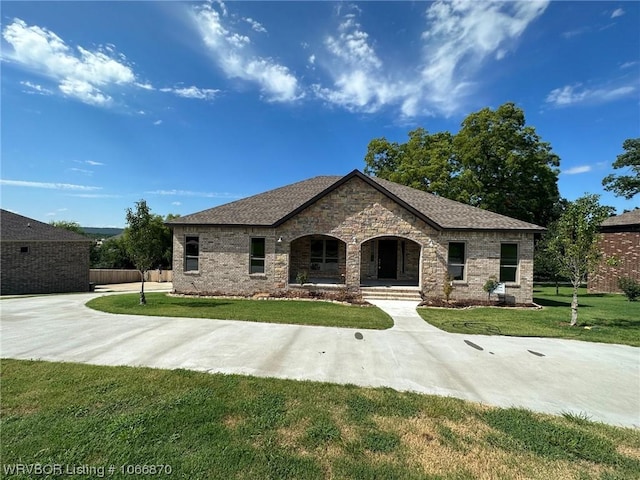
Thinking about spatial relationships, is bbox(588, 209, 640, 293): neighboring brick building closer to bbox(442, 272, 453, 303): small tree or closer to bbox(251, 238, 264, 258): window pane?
bbox(442, 272, 453, 303): small tree

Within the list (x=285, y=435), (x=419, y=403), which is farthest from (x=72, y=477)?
(x=419, y=403)

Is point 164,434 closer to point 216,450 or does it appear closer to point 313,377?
point 216,450

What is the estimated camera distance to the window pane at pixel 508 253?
45.7 ft

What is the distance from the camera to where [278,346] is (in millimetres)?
6672

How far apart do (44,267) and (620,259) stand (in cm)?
3815

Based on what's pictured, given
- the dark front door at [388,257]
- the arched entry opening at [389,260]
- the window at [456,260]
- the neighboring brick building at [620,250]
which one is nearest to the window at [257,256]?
the arched entry opening at [389,260]

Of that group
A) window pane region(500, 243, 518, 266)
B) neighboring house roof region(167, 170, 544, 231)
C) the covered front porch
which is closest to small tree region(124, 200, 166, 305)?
neighboring house roof region(167, 170, 544, 231)

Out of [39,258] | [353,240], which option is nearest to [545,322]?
[353,240]

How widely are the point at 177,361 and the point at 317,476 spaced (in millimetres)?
3932

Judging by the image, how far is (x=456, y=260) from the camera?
14.2 metres

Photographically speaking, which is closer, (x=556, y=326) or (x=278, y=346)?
(x=278, y=346)

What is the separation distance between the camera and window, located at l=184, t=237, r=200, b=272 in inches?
599

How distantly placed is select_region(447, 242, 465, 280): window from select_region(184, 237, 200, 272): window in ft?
41.4

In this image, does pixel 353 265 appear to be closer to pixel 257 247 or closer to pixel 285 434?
pixel 257 247
